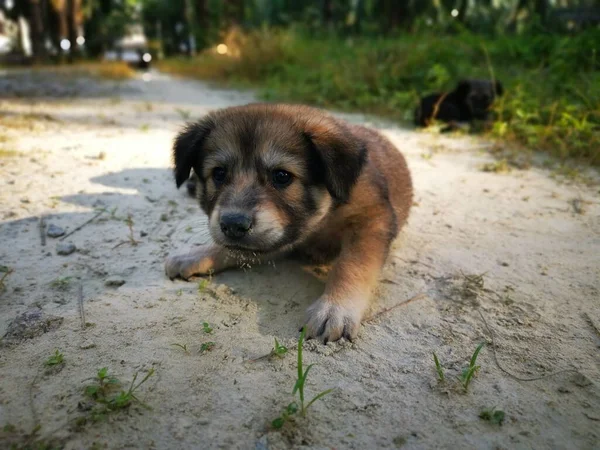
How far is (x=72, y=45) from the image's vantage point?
28.5 meters

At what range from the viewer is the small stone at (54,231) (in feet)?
11.5

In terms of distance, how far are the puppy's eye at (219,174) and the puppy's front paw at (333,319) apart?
97cm

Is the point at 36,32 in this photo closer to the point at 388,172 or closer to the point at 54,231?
the point at 54,231

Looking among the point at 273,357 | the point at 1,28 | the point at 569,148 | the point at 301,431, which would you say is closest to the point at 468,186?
the point at 569,148

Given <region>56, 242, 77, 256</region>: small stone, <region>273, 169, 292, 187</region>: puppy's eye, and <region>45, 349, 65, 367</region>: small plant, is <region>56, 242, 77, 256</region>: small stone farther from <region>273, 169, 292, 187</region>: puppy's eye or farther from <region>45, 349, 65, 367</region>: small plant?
<region>273, 169, 292, 187</region>: puppy's eye

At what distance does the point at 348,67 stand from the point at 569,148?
6245 millimetres

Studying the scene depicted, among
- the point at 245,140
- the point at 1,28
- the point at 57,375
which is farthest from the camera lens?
the point at 1,28

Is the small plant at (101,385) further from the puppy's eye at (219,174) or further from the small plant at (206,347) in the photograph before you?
the puppy's eye at (219,174)

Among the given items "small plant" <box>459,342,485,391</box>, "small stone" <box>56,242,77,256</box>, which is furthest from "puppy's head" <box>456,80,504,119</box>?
"small stone" <box>56,242,77,256</box>

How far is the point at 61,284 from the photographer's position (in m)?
2.84

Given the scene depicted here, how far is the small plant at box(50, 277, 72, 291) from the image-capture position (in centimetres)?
281

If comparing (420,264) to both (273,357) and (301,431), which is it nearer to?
(273,357)

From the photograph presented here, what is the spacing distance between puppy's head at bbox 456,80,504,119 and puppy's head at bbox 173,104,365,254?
15.6 ft

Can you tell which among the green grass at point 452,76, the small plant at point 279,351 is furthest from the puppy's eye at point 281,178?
the green grass at point 452,76
